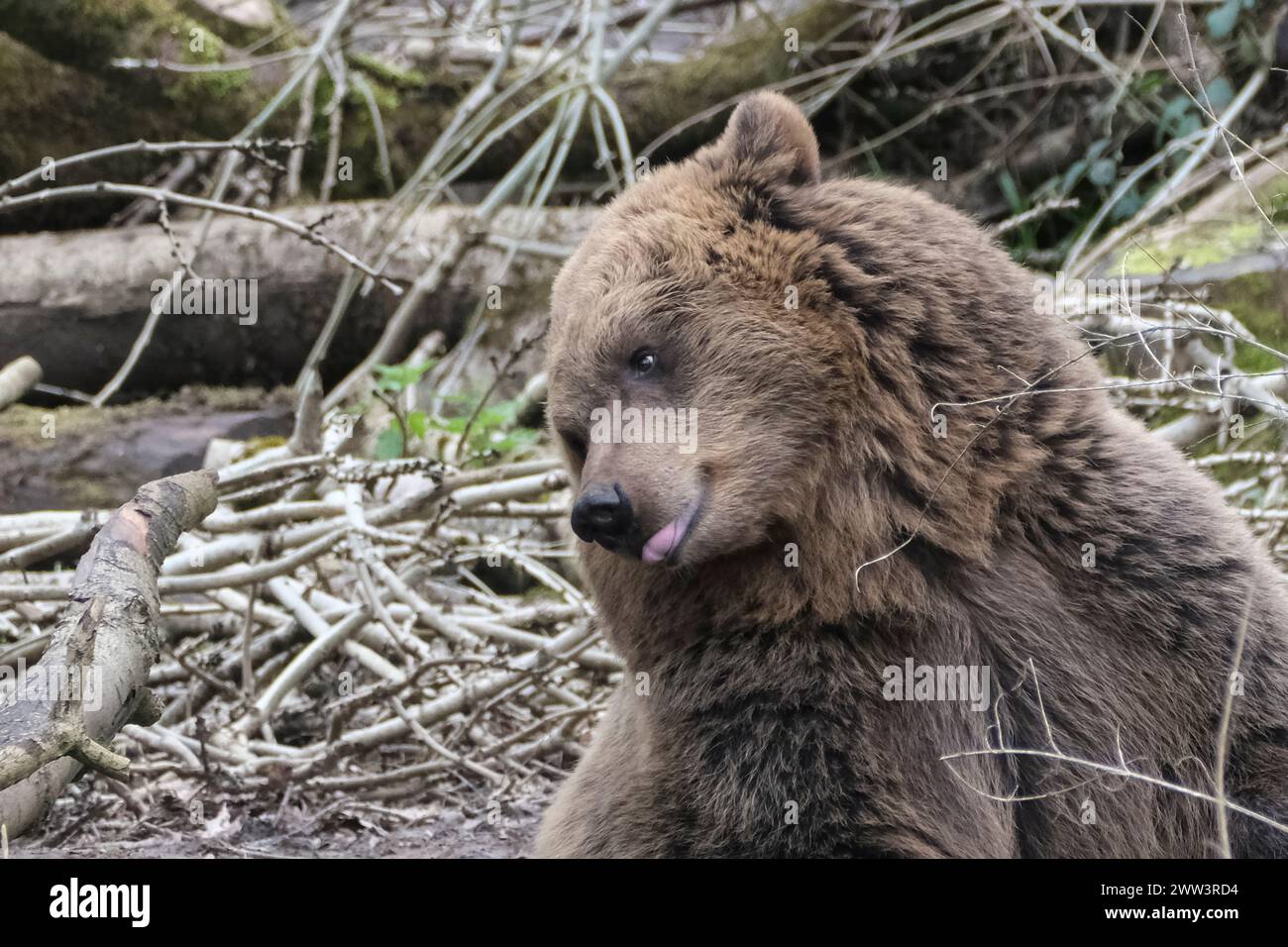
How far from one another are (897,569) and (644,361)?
2.68ft

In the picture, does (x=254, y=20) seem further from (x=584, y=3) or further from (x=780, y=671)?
(x=780, y=671)

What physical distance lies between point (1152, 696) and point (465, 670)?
3.06m

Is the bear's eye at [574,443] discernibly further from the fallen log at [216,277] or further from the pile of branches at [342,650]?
the fallen log at [216,277]

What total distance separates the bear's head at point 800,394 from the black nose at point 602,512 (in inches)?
0.8

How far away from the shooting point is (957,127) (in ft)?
31.5

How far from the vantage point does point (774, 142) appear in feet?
11.4

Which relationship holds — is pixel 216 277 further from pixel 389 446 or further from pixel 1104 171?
pixel 1104 171

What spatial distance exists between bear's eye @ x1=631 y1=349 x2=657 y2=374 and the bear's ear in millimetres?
611

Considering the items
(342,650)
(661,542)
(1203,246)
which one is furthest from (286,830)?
(1203,246)

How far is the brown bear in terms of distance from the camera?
10.2 ft

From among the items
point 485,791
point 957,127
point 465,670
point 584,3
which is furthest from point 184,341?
point 957,127
